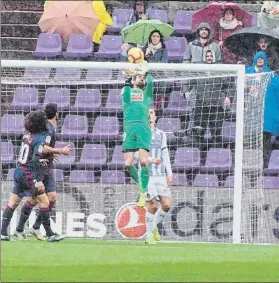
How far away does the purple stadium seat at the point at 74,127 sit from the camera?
727 inches

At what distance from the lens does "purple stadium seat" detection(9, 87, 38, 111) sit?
1834 cm

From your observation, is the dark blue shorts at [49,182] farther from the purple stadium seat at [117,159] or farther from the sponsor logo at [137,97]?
the purple stadium seat at [117,159]

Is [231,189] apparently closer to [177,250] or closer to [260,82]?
[260,82]

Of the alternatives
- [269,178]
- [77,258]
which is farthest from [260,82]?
[77,258]

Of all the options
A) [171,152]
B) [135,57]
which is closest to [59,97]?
[171,152]

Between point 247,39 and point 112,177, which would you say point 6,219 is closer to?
point 112,177

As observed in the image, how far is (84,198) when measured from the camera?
59.5 ft

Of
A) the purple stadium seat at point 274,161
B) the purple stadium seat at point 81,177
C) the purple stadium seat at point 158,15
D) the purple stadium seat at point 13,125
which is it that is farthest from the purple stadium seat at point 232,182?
the purple stadium seat at point 158,15

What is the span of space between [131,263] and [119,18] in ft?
33.0

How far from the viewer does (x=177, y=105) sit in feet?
60.7

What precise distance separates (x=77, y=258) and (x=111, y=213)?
4.98 metres

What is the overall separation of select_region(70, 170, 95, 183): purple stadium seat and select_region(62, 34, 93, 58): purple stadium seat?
389cm

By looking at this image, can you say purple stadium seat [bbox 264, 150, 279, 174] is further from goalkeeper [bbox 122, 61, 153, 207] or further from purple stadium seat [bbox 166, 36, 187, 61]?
goalkeeper [bbox 122, 61, 153, 207]

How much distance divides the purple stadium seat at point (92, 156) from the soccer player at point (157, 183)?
1.30 m
